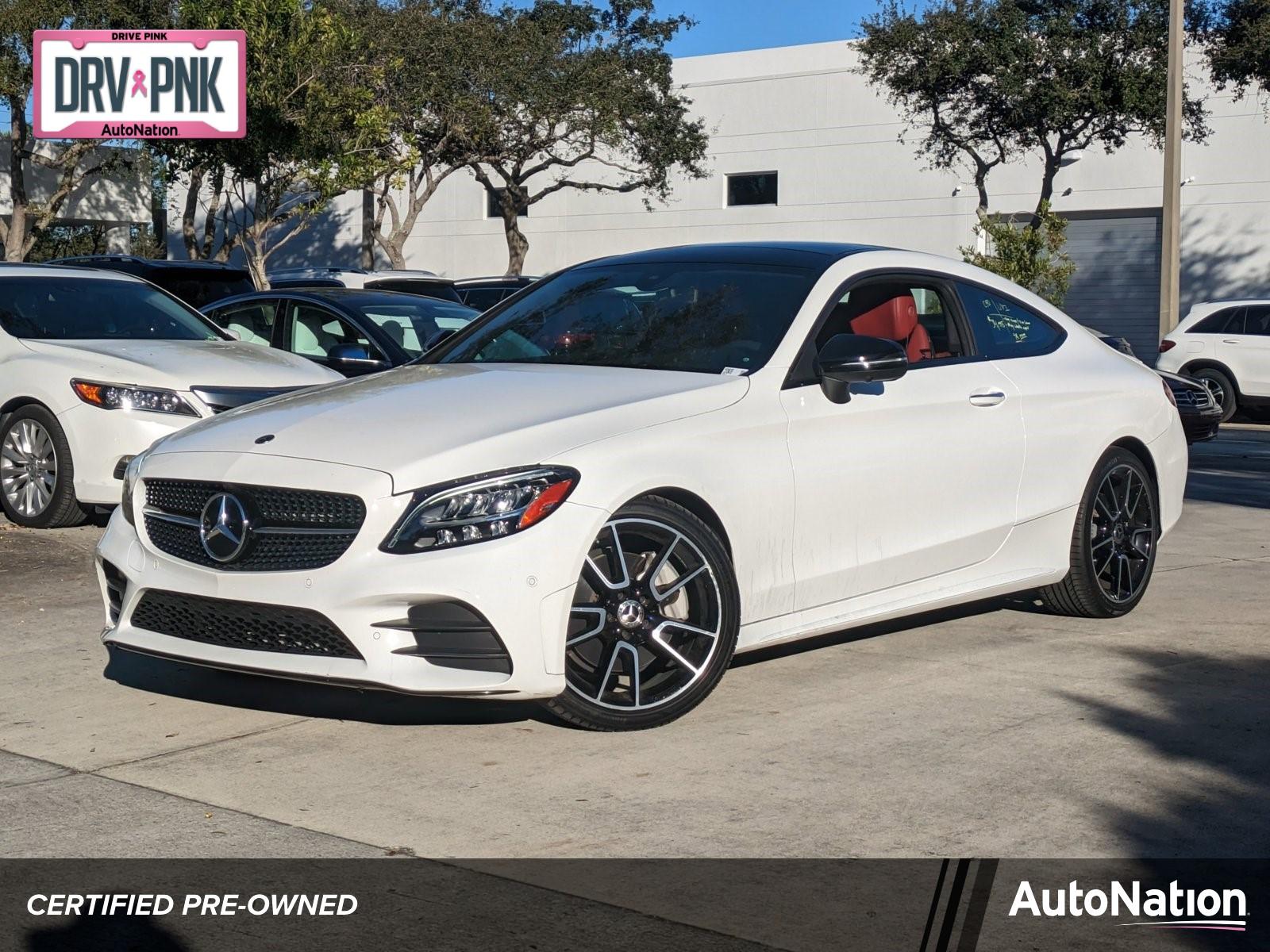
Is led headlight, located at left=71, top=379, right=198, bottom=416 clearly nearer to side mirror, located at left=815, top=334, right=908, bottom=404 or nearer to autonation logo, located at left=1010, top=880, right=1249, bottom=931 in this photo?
side mirror, located at left=815, top=334, right=908, bottom=404

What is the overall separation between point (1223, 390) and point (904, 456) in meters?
16.7

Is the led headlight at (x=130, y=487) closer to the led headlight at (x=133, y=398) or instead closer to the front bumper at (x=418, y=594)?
the front bumper at (x=418, y=594)

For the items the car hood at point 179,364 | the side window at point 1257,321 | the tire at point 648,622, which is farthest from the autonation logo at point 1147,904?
the side window at point 1257,321

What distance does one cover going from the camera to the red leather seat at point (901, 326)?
636 centimetres

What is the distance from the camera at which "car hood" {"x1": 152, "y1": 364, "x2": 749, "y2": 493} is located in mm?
4934

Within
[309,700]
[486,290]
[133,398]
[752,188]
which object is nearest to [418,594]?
[309,700]

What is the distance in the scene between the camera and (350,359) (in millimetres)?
8969

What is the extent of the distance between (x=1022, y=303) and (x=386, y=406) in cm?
300

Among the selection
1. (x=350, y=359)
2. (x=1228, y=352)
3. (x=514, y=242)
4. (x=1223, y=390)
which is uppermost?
(x=514, y=242)

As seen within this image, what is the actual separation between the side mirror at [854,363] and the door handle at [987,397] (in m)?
0.65

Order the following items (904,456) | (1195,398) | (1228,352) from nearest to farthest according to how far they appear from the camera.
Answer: (904,456)
(1195,398)
(1228,352)

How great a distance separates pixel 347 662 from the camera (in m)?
4.85

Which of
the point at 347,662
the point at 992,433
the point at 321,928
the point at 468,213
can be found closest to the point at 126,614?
the point at 347,662

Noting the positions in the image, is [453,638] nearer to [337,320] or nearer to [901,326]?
[901,326]
